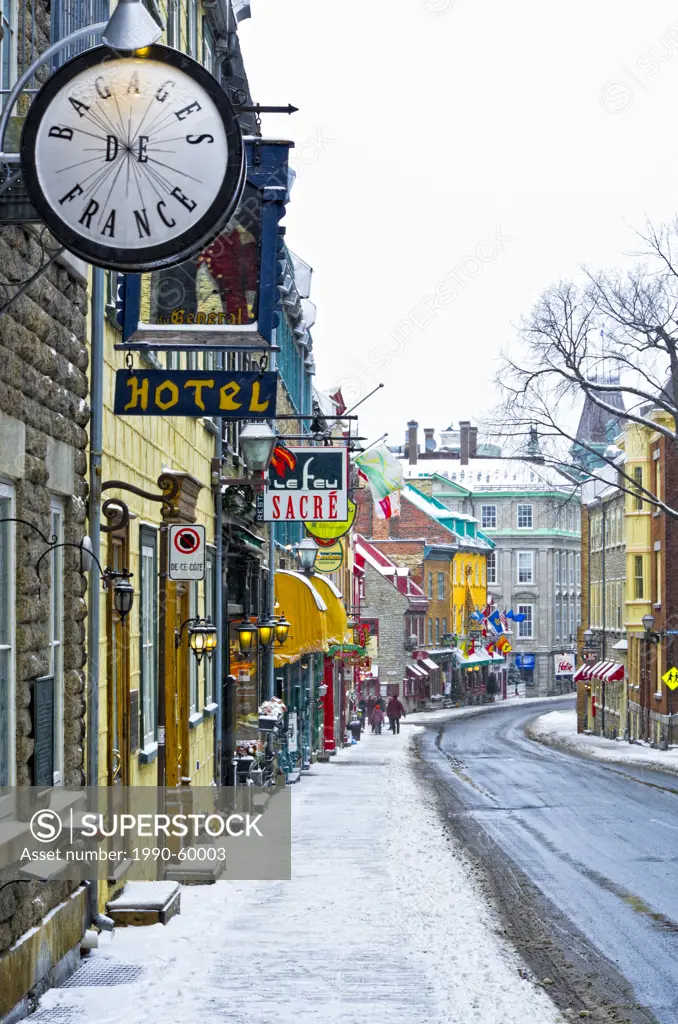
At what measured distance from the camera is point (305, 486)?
21781mm

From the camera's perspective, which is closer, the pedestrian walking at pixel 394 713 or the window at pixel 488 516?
the pedestrian walking at pixel 394 713

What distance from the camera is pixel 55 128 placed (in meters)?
6.00

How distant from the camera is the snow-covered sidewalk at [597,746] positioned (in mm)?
37094

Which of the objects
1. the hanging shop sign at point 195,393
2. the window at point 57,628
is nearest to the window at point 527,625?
the hanging shop sign at point 195,393

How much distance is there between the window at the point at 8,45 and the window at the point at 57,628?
99.9 inches

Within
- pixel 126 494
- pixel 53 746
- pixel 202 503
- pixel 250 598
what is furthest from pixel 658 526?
pixel 53 746

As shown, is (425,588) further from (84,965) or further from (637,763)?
(84,965)

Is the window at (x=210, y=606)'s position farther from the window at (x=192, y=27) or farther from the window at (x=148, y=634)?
the window at (x=192, y=27)

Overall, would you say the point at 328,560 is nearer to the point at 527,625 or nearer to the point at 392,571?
the point at 392,571

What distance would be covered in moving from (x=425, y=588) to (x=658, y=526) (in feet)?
112

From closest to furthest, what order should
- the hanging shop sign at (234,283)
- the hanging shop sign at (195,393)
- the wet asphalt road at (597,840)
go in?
1. the hanging shop sign at (234,283)
2. the hanging shop sign at (195,393)
3. the wet asphalt road at (597,840)

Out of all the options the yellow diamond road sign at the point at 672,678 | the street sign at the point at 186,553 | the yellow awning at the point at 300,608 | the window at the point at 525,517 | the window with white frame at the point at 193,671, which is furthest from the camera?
the window at the point at 525,517

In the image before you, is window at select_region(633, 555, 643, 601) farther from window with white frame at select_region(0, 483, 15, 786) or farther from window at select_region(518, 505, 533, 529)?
window at select_region(518, 505, 533, 529)

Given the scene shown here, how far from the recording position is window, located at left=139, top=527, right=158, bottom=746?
42.7 feet
